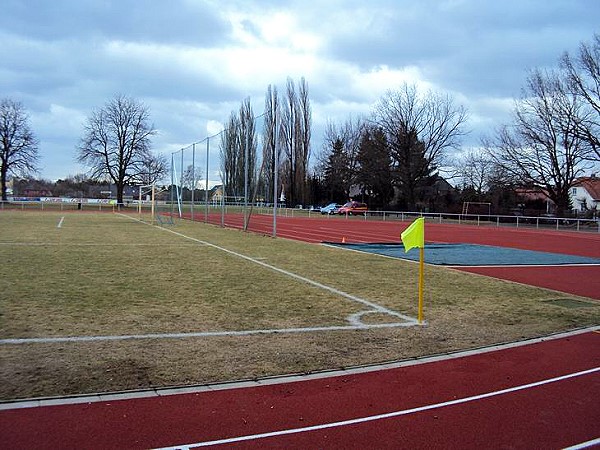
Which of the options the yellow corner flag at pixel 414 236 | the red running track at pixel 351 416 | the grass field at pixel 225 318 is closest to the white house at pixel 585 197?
the grass field at pixel 225 318

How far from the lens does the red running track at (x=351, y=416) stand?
13.0 feet

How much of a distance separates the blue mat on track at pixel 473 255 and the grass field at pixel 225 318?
313cm

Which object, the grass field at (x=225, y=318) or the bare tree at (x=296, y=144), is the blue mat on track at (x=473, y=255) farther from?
the bare tree at (x=296, y=144)

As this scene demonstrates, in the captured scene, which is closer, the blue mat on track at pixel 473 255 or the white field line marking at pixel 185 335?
the white field line marking at pixel 185 335

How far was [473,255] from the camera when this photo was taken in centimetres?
1900

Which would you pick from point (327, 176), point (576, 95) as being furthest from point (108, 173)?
point (576, 95)

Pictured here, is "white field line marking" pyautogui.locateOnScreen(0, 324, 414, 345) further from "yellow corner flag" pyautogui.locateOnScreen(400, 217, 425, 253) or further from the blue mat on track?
the blue mat on track

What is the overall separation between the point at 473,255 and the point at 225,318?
13.2 m

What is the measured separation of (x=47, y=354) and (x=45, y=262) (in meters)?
8.54

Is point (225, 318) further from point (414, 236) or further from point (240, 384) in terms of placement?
point (414, 236)

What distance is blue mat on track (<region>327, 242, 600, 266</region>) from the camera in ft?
55.6

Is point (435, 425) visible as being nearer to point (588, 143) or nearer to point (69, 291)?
point (69, 291)

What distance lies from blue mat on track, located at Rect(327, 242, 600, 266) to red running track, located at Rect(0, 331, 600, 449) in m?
11.0

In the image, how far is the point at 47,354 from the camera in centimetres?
592
